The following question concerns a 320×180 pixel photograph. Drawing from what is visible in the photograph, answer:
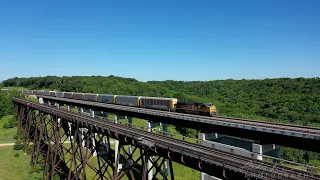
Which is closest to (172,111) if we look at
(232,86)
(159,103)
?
(159,103)

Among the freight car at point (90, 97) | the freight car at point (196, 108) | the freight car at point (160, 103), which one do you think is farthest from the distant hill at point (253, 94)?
the freight car at point (90, 97)

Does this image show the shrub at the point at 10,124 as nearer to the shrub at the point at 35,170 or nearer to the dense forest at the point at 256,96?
the dense forest at the point at 256,96

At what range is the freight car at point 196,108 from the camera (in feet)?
126

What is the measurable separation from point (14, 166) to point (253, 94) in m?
122

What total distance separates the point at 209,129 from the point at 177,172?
14.9 m

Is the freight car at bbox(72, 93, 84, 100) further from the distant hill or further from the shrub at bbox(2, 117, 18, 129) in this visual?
the distant hill

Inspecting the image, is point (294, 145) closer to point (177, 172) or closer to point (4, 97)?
point (177, 172)

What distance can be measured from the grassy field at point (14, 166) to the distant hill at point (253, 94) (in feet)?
129

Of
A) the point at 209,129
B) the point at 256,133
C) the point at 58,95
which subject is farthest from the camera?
the point at 58,95

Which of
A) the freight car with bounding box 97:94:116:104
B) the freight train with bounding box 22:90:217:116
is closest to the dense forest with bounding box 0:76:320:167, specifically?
the freight train with bounding box 22:90:217:116

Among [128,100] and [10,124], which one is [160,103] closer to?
[128,100]

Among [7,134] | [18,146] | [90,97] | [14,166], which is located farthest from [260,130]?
[7,134]

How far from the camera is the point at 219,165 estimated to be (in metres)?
15.7

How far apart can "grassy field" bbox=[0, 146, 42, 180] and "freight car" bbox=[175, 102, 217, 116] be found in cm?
2520
